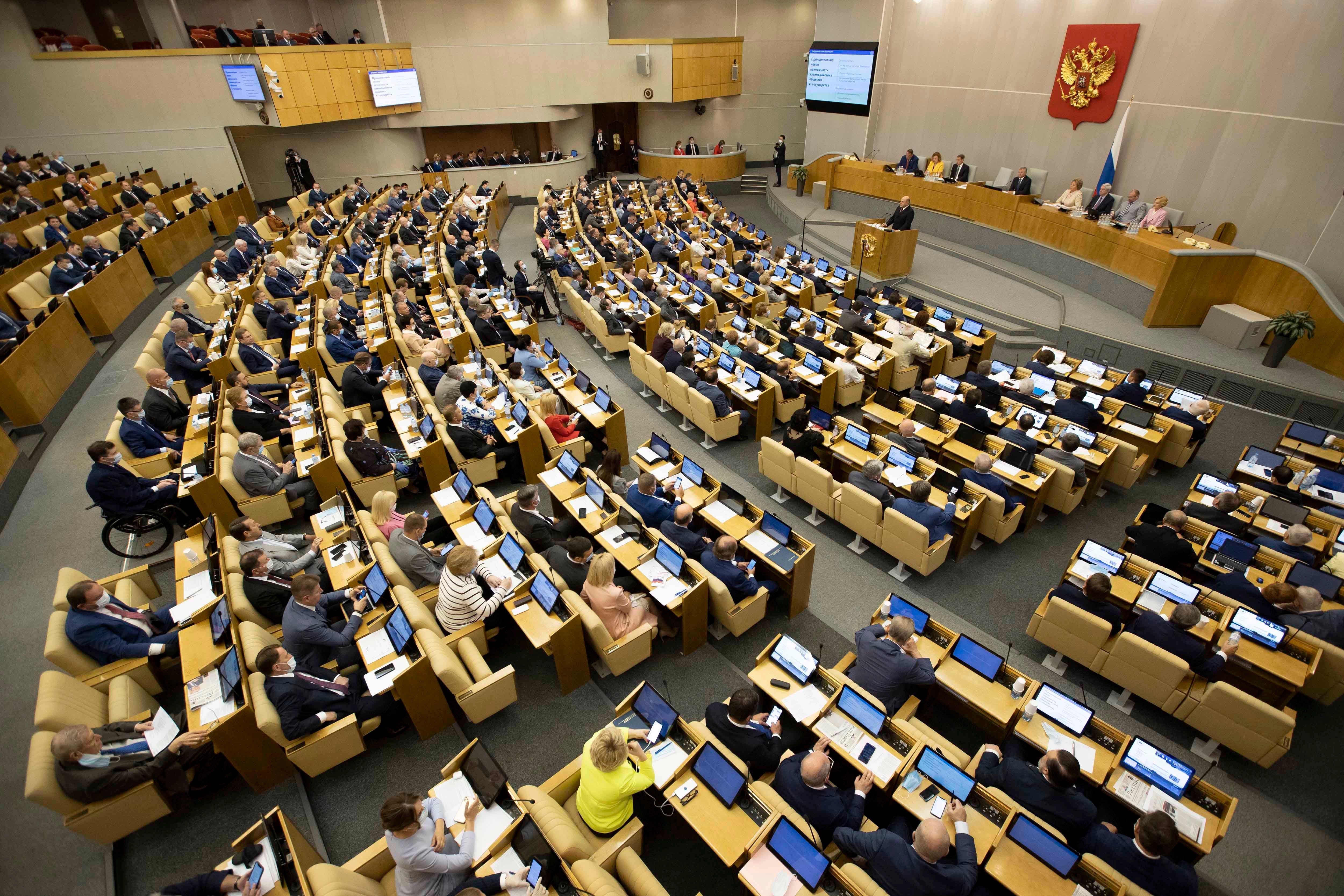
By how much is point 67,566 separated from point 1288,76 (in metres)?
17.2

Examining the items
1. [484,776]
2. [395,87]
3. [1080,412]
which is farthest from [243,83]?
[1080,412]

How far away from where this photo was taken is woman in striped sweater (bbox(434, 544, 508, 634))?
4797 mm

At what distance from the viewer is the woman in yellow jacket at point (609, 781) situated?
3.44 meters

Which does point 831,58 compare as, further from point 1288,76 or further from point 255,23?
point 255,23

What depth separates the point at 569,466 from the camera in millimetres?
6547

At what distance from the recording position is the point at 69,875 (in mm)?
3793

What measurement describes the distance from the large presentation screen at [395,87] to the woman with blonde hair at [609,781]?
2139cm

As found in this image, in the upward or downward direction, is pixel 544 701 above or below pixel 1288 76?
below

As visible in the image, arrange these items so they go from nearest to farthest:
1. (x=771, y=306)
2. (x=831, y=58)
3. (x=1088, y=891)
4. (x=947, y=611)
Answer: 1. (x=1088, y=891)
2. (x=947, y=611)
3. (x=771, y=306)
4. (x=831, y=58)

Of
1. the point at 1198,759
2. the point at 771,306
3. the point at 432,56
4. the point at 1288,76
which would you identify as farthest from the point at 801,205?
the point at 1198,759

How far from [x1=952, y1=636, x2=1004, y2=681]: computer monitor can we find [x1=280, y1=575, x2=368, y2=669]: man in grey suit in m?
4.67

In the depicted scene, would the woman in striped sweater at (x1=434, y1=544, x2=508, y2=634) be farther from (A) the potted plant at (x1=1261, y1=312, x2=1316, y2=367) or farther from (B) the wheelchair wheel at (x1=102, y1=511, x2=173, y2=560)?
(A) the potted plant at (x1=1261, y1=312, x2=1316, y2=367)

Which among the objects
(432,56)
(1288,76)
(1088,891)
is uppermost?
(432,56)

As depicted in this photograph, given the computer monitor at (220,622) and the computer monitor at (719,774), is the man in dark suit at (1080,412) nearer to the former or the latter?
the computer monitor at (719,774)
